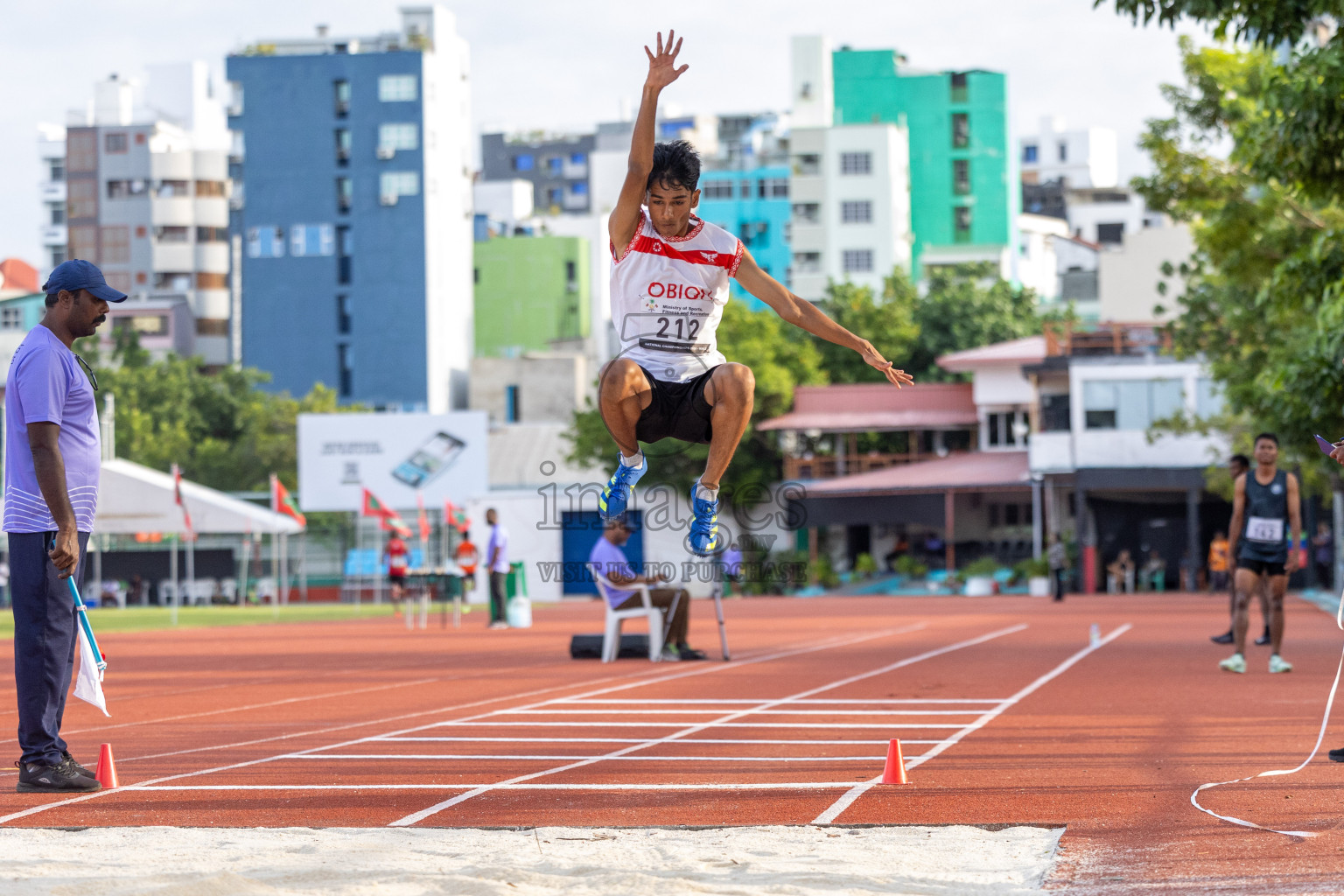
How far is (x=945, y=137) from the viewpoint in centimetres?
8081

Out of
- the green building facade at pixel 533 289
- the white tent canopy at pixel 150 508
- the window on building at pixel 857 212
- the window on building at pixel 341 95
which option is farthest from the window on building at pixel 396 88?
the white tent canopy at pixel 150 508

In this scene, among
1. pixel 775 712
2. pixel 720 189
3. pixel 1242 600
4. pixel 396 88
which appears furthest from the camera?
pixel 720 189

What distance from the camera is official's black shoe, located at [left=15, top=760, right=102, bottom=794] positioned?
752 centimetres

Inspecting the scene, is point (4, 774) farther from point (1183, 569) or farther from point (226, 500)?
point (1183, 569)

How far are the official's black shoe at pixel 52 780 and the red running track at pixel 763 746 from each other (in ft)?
0.29

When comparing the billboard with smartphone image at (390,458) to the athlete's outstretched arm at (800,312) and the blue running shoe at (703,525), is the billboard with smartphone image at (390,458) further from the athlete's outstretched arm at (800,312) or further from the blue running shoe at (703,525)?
the athlete's outstretched arm at (800,312)

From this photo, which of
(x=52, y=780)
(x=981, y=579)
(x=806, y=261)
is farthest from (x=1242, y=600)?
(x=806, y=261)

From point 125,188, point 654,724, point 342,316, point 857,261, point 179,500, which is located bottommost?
point 654,724

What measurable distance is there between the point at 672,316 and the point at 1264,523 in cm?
844

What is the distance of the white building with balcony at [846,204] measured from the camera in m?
76.9

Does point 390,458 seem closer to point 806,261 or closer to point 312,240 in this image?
point 312,240

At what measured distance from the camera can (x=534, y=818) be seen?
686 cm

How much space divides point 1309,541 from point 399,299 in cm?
4433

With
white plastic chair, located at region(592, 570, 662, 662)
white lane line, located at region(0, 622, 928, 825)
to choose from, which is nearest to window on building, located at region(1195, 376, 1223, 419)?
white lane line, located at region(0, 622, 928, 825)
